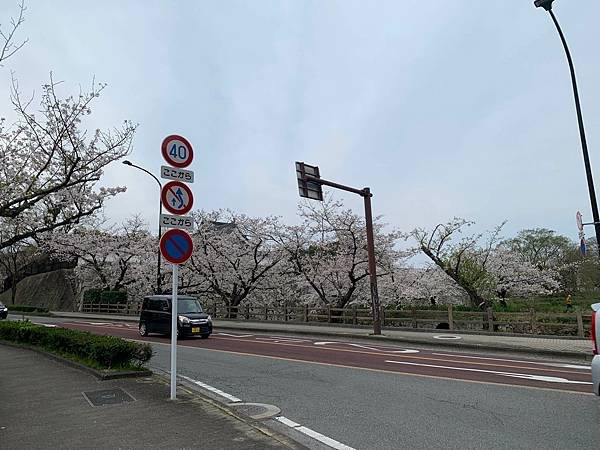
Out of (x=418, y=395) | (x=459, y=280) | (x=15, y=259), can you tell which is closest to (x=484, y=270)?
(x=459, y=280)

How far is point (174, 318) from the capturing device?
6840 mm

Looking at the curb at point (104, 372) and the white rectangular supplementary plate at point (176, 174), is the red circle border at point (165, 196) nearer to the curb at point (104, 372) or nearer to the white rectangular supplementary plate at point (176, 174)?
the white rectangular supplementary plate at point (176, 174)

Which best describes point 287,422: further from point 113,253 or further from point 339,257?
point 113,253

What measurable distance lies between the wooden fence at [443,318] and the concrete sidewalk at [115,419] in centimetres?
1420

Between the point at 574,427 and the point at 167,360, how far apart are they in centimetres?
941

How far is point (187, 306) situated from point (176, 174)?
1200 centimetres

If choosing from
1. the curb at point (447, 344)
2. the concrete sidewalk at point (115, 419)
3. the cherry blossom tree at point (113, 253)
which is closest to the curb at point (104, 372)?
the concrete sidewalk at point (115, 419)

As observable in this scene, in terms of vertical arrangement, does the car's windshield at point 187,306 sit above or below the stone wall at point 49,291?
below

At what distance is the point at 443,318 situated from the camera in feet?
66.6

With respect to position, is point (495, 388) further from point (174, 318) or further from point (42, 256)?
point (42, 256)

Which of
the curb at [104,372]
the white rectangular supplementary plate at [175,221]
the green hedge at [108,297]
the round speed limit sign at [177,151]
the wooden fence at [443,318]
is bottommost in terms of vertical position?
the curb at [104,372]

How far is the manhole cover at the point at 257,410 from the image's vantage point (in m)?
6.05

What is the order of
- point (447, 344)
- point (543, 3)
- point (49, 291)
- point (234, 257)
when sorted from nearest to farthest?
point (543, 3), point (447, 344), point (234, 257), point (49, 291)

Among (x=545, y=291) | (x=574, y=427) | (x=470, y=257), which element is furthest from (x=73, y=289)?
(x=574, y=427)
